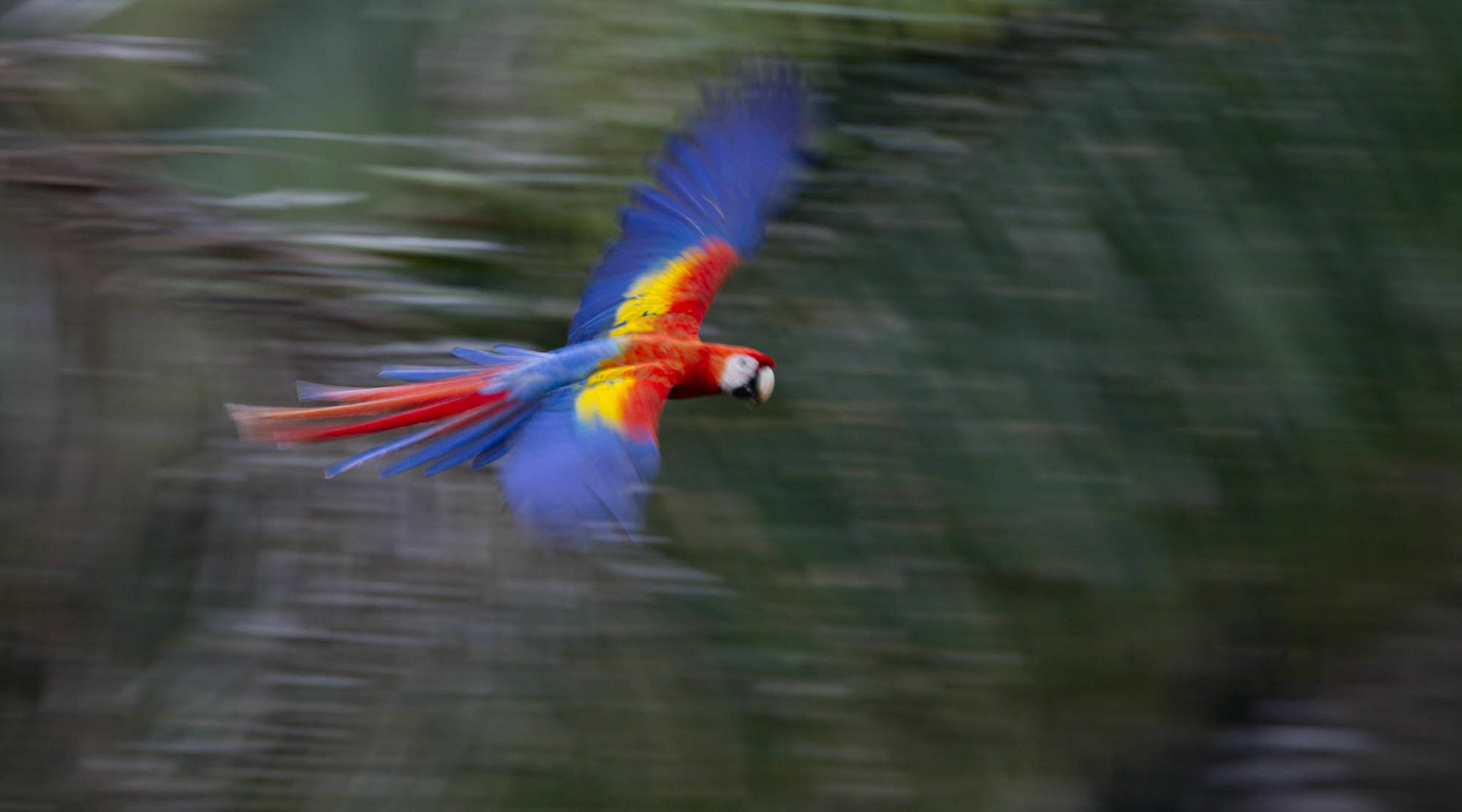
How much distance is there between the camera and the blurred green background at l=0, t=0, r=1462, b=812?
1.05 meters

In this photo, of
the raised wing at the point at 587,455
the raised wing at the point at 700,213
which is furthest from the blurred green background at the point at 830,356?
the raised wing at the point at 587,455

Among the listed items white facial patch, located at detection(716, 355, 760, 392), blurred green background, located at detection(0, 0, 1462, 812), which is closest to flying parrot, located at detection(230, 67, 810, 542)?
white facial patch, located at detection(716, 355, 760, 392)

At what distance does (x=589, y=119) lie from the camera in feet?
3.70

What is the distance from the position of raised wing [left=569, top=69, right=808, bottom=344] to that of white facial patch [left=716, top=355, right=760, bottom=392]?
0.20 ft

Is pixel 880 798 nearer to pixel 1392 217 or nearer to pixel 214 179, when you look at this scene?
pixel 1392 217

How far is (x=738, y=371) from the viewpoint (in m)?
0.95

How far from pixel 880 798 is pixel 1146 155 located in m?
0.63

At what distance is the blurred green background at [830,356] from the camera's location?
1053 mm

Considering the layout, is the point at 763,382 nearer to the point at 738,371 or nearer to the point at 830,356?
the point at 738,371

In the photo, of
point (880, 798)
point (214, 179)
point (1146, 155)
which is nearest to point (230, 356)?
point (214, 179)

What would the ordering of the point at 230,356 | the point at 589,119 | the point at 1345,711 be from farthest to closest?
the point at 1345,711 < the point at 589,119 < the point at 230,356

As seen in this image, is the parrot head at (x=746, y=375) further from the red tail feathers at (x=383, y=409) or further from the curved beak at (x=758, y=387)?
the red tail feathers at (x=383, y=409)

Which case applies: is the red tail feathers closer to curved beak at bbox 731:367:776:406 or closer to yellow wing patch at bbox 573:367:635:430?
yellow wing patch at bbox 573:367:635:430

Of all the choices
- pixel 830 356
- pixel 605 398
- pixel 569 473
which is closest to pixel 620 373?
pixel 605 398
